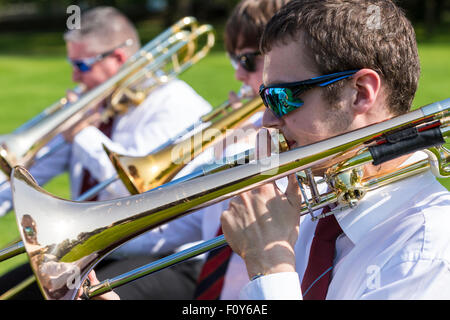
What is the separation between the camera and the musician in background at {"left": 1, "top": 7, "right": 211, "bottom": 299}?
330cm

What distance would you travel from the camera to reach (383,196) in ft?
4.95

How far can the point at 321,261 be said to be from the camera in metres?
1.51

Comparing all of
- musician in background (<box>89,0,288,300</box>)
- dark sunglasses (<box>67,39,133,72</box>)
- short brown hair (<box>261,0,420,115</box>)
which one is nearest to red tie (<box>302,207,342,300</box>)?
short brown hair (<box>261,0,420,115</box>)

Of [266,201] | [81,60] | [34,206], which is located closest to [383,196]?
[266,201]

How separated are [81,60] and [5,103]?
26.8ft

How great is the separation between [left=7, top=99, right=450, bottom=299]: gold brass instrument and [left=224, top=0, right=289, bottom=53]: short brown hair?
4.55ft

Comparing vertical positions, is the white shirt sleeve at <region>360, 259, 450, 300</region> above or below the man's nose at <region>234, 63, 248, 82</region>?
below

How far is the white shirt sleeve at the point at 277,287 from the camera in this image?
1337 mm

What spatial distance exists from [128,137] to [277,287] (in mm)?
2353

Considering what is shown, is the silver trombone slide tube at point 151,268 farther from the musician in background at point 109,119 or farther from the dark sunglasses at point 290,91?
the musician in background at point 109,119

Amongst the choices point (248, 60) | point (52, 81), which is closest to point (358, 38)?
point (248, 60)

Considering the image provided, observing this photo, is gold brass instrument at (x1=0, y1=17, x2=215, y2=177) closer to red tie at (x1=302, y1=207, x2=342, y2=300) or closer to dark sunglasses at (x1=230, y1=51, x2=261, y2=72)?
dark sunglasses at (x1=230, y1=51, x2=261, y2=72)

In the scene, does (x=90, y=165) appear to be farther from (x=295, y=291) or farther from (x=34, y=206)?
(x=295, y=291)

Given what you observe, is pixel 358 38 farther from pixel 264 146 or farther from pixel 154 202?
pixel 154 202
